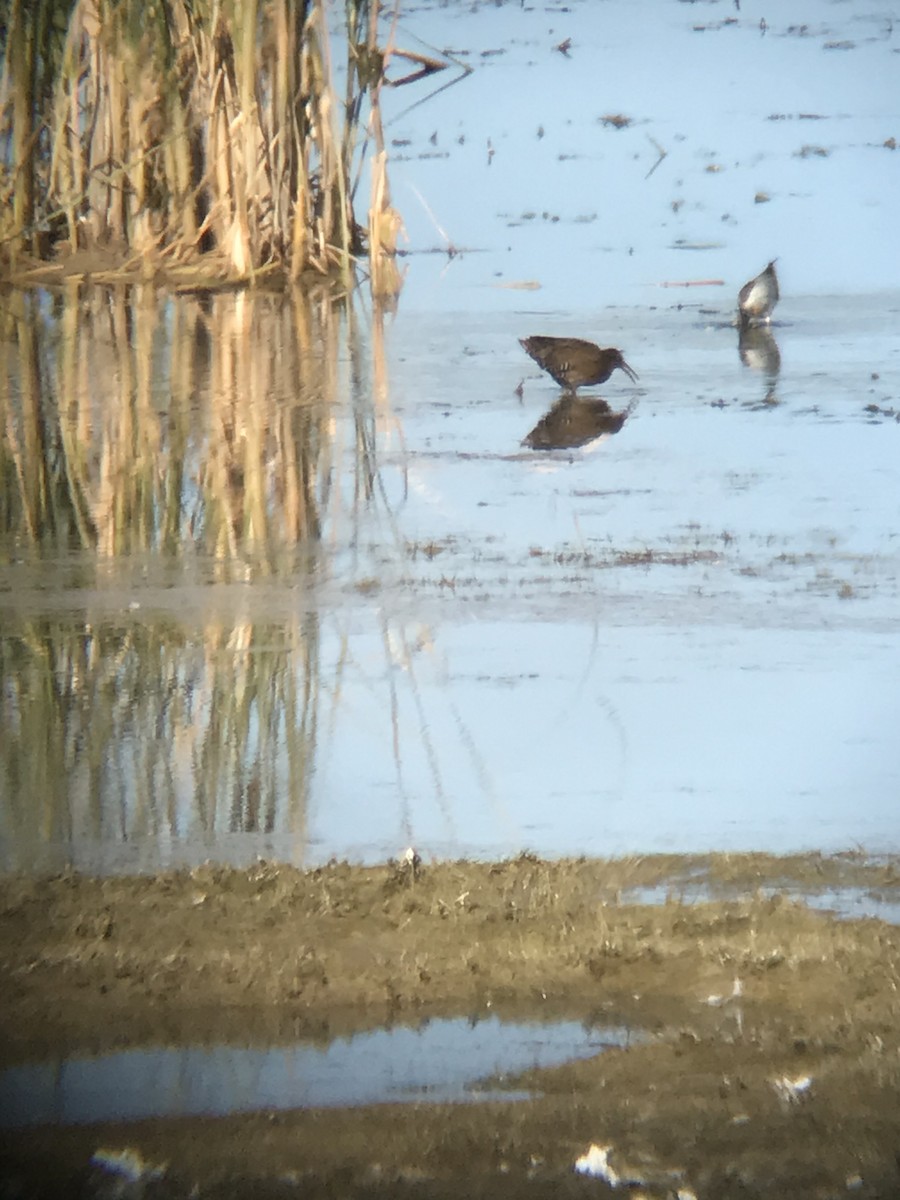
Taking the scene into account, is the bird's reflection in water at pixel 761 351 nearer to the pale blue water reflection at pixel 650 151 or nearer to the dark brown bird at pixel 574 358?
the pale blue water reflection at pixel 650 151

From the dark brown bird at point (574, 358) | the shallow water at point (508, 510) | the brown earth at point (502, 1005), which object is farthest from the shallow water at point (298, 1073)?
the dark brown bird at point (574, 358)

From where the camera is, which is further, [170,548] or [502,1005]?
[170,548]

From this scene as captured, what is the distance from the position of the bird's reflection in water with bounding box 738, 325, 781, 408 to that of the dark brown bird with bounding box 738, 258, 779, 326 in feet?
0.09

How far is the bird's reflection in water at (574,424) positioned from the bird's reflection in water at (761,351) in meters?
0.48

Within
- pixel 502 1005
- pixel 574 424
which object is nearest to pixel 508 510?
pixel 574 424

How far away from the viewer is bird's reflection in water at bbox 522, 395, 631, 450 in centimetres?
434

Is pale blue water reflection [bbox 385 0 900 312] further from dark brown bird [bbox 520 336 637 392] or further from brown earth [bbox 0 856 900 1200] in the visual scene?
brown earth [bbox 0 856 900 1200]

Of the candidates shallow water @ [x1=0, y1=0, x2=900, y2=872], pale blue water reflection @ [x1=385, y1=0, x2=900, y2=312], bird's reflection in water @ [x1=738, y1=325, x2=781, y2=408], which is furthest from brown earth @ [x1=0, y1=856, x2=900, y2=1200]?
bird's reflection in water @ [x1=738, y1=325, x2=781, y2=408]

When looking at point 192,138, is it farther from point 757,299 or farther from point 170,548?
point 757,299

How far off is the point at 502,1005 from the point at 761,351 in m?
2.97

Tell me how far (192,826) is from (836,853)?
0.96 metres

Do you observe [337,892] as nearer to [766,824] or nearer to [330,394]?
[766,824]

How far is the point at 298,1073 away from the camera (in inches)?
86.4

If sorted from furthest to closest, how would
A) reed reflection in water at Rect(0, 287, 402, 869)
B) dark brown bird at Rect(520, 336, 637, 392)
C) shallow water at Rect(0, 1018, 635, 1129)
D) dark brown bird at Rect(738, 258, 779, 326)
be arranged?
dark brown bird at Rect(738, 258, 779, 326)
dark brown bird at Rect(520, 336, 637, 392)
reed reflection in water at Rect(0, 287, 402, 869)
shallow water at Rect(0, 1018, 635, 1129)
